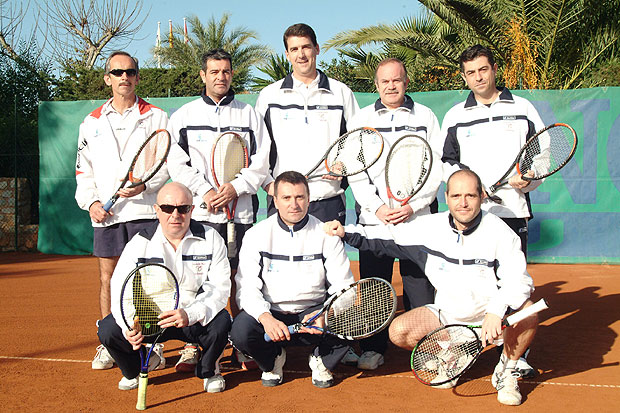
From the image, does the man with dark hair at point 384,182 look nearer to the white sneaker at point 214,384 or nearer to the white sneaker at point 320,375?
the white sneaker at point 320,375

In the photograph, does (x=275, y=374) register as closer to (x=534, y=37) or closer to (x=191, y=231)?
(x=191, y=231)

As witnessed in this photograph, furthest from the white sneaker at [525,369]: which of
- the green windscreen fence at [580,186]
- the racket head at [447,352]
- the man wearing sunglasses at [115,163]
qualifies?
the green windscreen fence at [580,186]

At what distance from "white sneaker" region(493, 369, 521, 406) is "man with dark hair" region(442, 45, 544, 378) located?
0.96 m

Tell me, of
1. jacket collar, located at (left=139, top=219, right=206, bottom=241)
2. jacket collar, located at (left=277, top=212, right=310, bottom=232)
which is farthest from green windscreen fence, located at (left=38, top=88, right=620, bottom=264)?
jacket collar, located at (left=139, top=219, right=206, bottom=241)

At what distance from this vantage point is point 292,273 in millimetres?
3805

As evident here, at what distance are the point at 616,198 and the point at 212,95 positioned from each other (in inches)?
238

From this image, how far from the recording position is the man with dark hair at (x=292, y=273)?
3.72m

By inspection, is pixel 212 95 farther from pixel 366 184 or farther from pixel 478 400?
pixel 478 400

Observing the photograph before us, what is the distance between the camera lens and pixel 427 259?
3.83 metres

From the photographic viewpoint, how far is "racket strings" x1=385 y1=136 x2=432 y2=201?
13.3 ft

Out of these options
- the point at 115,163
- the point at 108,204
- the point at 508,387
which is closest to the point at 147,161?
the point at 115,163

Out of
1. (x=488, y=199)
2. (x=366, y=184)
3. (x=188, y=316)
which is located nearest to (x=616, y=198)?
(x=488, y=199)

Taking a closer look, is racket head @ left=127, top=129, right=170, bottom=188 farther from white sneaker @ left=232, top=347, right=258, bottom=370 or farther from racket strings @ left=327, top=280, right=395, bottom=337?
racket strings @ left=327, top=280, right=395, bottom=337

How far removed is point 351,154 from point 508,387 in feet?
5.88
